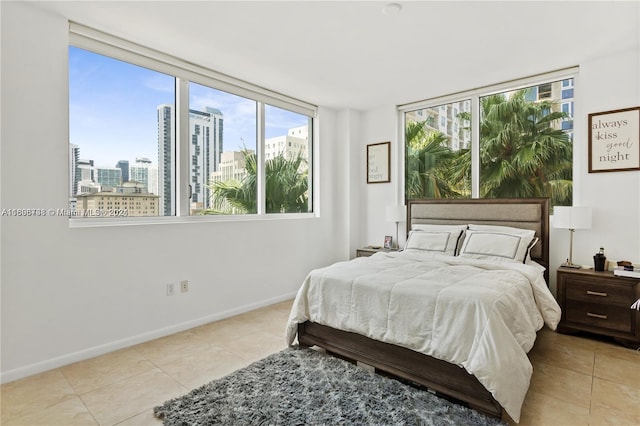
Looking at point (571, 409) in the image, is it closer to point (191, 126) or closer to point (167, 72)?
point (191, 126)

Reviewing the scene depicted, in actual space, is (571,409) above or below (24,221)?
below

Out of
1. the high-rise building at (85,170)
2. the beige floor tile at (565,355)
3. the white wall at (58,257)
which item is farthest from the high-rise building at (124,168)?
the beige floor tile at (565,355)

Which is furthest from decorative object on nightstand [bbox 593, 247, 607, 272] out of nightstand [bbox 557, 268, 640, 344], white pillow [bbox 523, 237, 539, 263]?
white pillow [bbox 523, 237, 539, 263]

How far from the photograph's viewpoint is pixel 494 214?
386cm

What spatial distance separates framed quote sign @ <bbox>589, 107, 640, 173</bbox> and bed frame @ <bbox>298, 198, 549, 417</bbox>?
58 cm

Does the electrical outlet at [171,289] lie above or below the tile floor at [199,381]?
above

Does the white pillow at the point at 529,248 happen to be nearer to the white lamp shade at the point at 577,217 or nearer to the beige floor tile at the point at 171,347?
the white lamp shade at the point at 577,217

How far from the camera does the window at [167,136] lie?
2873 mm

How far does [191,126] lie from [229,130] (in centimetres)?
47

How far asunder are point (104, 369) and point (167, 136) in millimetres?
2048

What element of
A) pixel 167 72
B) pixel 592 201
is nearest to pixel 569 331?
pixel 592 201

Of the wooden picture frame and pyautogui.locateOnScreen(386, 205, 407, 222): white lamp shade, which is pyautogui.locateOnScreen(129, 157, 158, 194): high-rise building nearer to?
pyautogui.locateOnScreen(386, 205, 407, 222): white lamp shade

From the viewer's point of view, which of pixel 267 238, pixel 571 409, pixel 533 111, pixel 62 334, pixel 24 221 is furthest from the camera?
pixel 267 238

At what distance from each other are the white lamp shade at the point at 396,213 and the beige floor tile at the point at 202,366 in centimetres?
261
